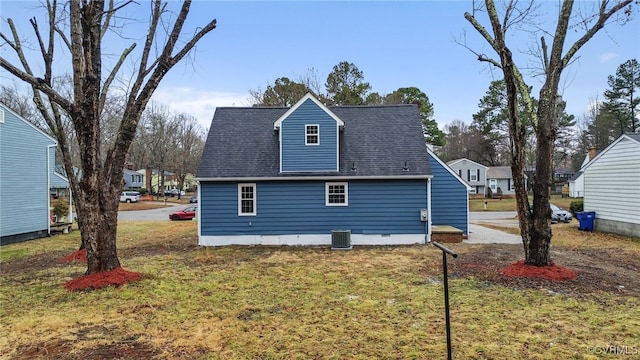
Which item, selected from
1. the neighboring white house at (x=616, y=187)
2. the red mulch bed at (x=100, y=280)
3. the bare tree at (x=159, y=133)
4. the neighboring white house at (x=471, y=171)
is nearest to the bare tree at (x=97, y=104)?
the red mulch bed at (x=100, y=280)

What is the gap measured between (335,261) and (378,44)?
10.5 metres

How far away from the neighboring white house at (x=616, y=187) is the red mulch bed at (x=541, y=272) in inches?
354

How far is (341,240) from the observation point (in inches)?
506

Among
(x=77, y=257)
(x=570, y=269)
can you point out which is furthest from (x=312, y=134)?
(x=570, y=269)

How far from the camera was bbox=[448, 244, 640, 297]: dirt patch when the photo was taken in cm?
753

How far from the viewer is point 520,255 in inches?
446

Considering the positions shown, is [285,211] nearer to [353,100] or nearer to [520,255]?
[520,255]

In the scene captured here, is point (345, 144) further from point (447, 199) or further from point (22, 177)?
point (22, 177)

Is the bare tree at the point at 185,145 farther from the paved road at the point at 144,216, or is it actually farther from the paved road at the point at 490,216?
the paved road at the point at 490,216

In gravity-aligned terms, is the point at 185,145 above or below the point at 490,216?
above

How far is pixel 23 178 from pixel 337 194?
13.8 m

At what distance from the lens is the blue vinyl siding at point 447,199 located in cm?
1522

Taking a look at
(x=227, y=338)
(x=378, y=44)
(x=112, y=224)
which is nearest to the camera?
(x=227, y=338)

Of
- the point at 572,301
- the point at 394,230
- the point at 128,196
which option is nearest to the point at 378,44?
the point at 394,230
